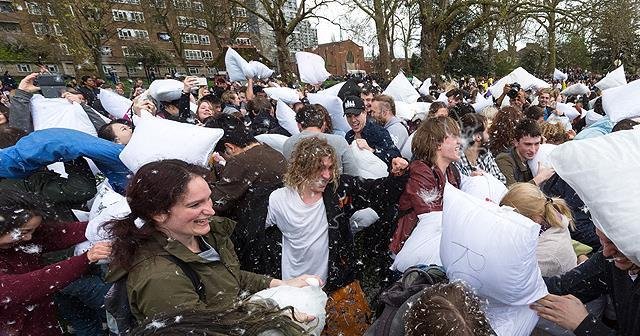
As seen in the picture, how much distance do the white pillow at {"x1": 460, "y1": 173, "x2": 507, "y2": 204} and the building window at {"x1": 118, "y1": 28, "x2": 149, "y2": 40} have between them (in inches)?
1994

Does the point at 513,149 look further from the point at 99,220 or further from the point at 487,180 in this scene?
the point at 99,220

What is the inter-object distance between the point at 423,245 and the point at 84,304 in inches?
87.9

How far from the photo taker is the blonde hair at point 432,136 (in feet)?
8.36

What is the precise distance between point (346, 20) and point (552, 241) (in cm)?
2081

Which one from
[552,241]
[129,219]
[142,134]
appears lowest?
[552,241]

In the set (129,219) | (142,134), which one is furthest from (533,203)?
(142,134)

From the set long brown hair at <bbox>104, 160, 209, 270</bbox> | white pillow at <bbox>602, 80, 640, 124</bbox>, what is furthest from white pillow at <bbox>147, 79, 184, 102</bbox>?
white pillow at <bbox>602, 80, 640, 124</bbox>

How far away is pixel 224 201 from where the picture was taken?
2553 mm

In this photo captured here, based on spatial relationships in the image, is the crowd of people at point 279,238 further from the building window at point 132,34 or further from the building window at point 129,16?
the building window at point 132,34

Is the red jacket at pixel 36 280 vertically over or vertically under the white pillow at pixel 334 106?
under

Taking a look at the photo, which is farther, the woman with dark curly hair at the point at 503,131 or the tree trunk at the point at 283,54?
the tree trunk at the point at 283,54

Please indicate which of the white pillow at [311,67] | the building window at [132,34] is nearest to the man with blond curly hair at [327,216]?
the white pillow at [311,67]

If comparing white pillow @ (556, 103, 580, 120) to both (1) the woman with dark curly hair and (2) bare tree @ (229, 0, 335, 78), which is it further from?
(2) bare tree @ (229, 0, 335, 78)

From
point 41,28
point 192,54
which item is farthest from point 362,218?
point 192,54
